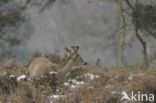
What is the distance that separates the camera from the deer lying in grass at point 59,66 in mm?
6281

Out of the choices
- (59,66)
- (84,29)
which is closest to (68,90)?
(59,66)

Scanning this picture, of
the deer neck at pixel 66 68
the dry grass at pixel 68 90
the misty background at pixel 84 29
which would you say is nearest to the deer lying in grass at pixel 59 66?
the deer neck at pixel 66 68

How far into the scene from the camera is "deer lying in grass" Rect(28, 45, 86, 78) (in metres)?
6.28

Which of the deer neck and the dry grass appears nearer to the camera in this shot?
the dry grass

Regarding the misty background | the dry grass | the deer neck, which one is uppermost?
the misty background

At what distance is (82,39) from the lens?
51.0 m

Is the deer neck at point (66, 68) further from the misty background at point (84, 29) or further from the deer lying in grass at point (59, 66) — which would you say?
the misty background at point (84, 29)

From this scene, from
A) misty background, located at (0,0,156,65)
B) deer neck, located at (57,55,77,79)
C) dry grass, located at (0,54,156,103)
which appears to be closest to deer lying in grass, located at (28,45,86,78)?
deer neck, located at (57,55,77,79)

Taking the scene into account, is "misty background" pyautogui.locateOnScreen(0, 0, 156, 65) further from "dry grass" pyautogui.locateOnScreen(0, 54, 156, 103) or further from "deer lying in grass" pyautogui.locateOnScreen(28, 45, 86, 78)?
"dry grass" pyautogui.locateOnScreen(0, 54, 156, 103)

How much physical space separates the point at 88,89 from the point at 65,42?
164 feet

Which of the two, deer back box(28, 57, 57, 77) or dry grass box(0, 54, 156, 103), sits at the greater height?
deer back box(28, 57, 57, 77)

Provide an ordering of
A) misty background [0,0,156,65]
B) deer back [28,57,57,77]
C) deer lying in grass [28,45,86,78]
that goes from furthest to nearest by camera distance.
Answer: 1. misty background [0,0,156,65]
2. deer back [28,57,57,77]
3. deer lying in grass [28,45,86,78]

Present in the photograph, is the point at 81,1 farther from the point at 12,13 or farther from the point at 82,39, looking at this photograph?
the point at 12,13

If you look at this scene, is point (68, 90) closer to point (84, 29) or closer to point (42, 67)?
point (42, 67)
